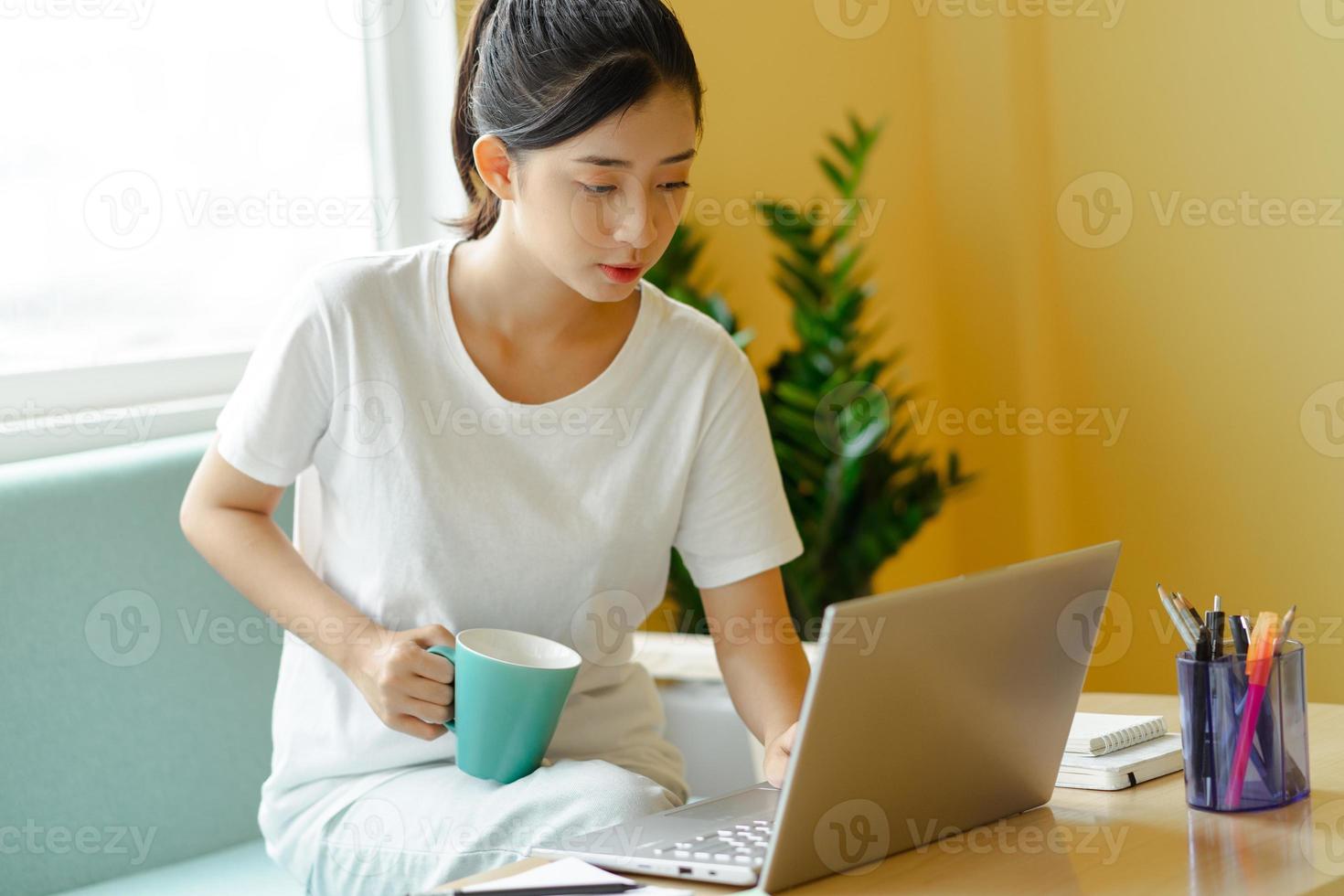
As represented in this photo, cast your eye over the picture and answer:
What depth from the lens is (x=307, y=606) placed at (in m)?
1.44

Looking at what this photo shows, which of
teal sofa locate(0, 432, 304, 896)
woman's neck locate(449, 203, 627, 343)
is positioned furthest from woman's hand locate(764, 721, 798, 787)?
teal sofa locate(0, 432, 304, 896)

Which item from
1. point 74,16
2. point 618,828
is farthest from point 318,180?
point 618,828

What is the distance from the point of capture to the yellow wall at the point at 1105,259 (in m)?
2.81

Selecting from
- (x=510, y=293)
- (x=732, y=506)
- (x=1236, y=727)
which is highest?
(x=510, y=293)

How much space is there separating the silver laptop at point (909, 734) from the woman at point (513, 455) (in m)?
0.30

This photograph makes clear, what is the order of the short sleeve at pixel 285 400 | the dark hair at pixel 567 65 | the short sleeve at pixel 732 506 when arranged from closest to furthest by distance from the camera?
1. the dark hair at pixel 567 65
2. the short sleeve at pixel 285 400
3. the short sleeve at pixel 732 506

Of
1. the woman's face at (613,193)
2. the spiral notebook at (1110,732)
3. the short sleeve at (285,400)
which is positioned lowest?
the spiral notebook at (1110,732)

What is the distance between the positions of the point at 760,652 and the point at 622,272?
440 millimetres

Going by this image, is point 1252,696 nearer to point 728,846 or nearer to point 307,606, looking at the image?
point 728,846

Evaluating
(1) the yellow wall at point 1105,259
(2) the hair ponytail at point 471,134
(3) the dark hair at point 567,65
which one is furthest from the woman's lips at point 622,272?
(1) the yellow wall at point 1105,259

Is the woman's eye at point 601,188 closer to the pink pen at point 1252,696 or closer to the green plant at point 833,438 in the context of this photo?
the pink pen at point 1252,696

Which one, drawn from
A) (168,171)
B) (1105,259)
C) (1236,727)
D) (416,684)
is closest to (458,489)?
(416,684)

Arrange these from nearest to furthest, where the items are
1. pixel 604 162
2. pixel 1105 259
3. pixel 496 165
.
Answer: pixel 604 162 → pixel 496 165 → pixel 1105 259

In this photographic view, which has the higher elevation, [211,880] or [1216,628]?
[1216,628]
